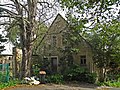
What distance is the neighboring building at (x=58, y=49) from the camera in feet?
101

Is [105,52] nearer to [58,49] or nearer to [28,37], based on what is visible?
[58,49]

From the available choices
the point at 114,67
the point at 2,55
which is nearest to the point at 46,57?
the point at 114,67

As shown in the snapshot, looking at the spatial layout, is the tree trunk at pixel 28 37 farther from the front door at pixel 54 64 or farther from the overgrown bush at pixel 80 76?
the front door at pixel 54 64

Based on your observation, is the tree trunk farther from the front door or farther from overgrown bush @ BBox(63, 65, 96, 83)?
the front door

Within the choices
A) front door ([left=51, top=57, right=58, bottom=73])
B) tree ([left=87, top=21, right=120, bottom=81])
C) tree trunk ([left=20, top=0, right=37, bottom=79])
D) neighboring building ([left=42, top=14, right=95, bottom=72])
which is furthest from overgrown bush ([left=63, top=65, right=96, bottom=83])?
tree trunk ([left=20, top=0, right=37, bottom=79])

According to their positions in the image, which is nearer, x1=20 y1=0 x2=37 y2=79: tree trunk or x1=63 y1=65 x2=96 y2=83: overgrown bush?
x1=20 y1=0 x2=37 y2=79: tree trunk

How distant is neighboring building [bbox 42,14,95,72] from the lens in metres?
30.9

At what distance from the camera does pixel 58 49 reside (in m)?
31.7

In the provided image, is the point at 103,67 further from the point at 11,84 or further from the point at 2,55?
the point at 2,55

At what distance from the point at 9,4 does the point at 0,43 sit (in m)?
16.6

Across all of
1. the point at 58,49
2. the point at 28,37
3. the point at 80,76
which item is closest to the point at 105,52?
the point at 80,76

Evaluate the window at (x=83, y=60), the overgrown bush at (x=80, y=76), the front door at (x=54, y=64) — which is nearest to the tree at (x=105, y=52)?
the window at (x=83, y=60)

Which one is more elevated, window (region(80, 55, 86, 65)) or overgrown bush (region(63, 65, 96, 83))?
window (region(80, 55, 86, 65))

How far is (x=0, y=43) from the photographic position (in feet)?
128
